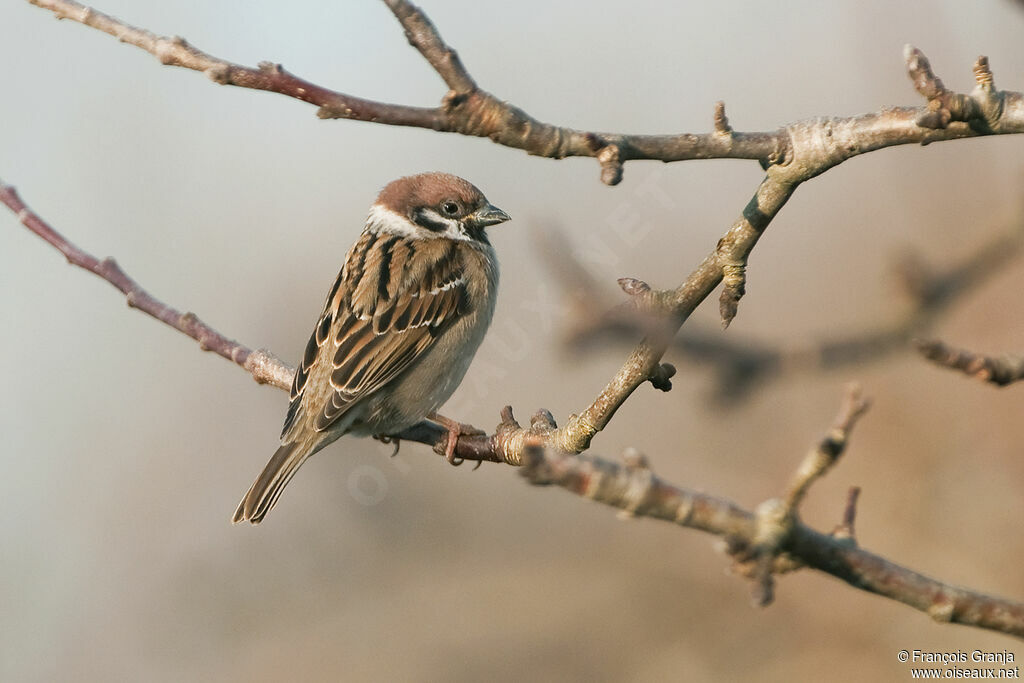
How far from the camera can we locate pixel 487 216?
19.2 ft

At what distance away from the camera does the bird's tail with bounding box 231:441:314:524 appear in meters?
4.89

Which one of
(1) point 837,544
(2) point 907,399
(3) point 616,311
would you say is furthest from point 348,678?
(1) point 837,544

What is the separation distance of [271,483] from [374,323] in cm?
96

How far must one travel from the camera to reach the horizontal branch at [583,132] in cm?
201

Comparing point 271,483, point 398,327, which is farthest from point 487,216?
point 271,483

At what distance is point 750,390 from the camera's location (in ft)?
8.39

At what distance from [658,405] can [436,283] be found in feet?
6.49

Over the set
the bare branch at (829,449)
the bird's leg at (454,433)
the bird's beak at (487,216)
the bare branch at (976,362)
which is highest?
the bird's beak at (487,216)

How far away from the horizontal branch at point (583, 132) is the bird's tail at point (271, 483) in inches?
113

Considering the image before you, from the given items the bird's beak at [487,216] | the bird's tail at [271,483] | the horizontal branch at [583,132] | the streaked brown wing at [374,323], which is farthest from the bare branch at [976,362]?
the bird's beak at [487,216]

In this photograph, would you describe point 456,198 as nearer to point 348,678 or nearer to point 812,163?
point 348,678

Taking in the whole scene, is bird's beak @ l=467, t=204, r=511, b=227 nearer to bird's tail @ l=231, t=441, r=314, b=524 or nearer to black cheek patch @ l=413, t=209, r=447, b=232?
black cheek patch @ l=413, t=209, r=447, b=232

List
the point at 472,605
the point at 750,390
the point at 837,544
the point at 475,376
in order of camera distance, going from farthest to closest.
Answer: the point at 475,376 → the point at 472,605 → the point at 750,390 → the point at 837,544

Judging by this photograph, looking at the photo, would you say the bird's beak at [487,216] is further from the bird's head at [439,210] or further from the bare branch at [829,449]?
the bare branch at [829,449]
